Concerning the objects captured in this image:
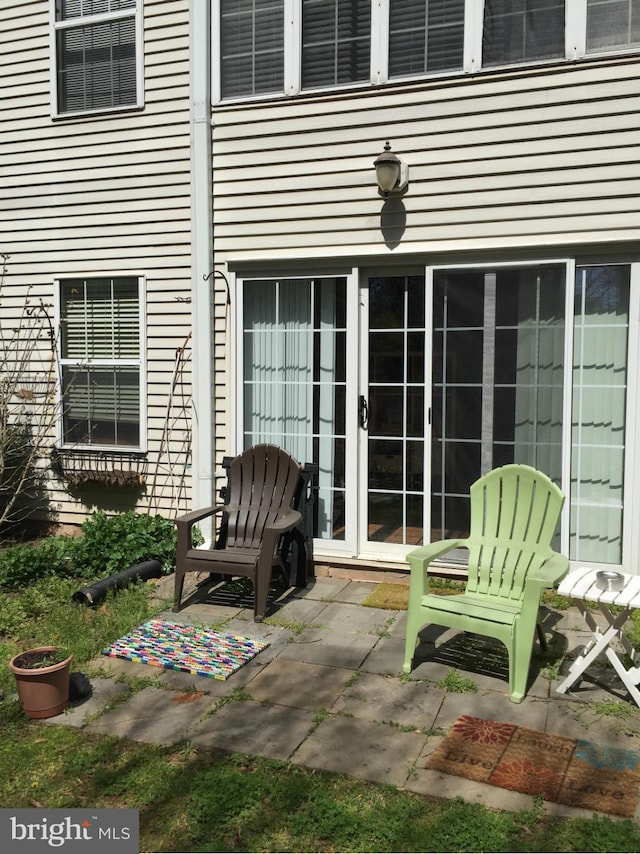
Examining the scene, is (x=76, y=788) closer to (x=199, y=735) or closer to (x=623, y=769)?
(x=199, y=735)

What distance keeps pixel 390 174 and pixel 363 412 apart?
164cm

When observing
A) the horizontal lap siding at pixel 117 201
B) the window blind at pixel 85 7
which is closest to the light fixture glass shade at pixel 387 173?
the horizontal lap siding at pixel 117 201

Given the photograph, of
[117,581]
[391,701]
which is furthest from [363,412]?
[391,701]

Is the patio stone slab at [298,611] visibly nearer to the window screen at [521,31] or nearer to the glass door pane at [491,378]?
the glass door pane at [491,378]

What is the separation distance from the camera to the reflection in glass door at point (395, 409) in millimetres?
5145

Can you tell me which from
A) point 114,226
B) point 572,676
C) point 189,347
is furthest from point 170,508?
point 572,676

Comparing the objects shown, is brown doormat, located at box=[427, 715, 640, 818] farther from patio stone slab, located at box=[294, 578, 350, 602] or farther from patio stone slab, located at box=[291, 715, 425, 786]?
patio stone slab, located at box=[294, 578, 350, 602]

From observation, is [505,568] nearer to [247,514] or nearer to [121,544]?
[247,514]

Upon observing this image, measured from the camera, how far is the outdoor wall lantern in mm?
4867

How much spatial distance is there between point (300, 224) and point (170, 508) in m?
2.48

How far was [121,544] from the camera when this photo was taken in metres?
5.36

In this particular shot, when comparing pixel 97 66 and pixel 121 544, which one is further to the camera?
pixel 97 66

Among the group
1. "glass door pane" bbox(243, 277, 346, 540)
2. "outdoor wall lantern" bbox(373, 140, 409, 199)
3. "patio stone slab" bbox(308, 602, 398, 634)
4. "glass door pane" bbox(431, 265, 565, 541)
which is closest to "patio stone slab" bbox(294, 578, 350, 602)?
"patio stone slab" bbox(308, 602, 398, 634)

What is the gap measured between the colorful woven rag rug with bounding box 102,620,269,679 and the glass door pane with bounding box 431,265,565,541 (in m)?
1.73
